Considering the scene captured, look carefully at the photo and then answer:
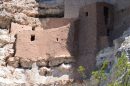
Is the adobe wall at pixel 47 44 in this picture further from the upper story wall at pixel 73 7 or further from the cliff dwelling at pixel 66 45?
the upper story wall at pixel 73 7

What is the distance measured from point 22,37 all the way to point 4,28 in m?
2.44

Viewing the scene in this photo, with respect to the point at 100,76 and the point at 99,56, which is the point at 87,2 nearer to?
the point at 99,56

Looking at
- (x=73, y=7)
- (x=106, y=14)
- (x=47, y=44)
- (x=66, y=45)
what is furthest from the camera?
(x=73, y=7)

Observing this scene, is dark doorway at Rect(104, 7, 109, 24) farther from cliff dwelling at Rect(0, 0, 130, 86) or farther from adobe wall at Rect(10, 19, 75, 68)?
adobe wall at Rect(10, 19, 75, 68)

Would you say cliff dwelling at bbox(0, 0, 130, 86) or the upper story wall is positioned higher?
the upper story wall

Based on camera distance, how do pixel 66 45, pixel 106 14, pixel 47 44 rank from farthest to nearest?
1. pixel 47 44
2. pixel 106 14
3. pixel 66 45

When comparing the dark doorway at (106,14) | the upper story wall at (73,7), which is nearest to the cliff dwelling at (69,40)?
the dark doorway at (106,14)

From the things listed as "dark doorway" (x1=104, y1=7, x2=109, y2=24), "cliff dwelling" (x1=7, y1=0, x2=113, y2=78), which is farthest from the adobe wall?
"dark doorway" (x1=104, y1=7, x2=109, y2=24)

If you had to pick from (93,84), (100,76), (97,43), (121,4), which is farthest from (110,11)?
(100,76)

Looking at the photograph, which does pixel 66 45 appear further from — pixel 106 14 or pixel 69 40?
pixel 106 14

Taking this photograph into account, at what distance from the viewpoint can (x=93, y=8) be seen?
22.0 meters

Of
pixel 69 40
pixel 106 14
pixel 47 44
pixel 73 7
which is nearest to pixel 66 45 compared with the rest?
pixel 69 40

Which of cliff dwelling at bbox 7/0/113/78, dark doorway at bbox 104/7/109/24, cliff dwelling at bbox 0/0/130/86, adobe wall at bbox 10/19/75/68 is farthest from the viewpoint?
dark doorway at bbox 104/7/109/24

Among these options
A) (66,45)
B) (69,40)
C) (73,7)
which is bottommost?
(66,45)
